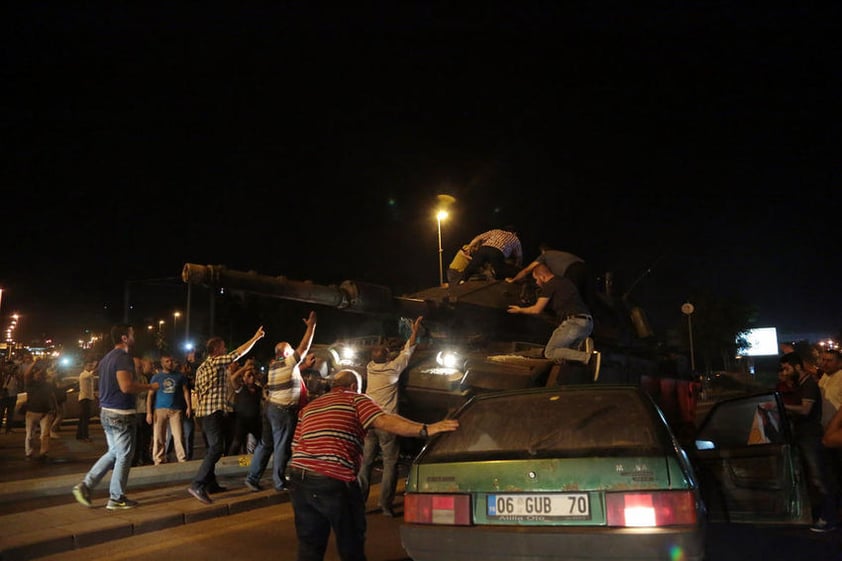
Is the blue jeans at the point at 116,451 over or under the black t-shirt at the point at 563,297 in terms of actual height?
under

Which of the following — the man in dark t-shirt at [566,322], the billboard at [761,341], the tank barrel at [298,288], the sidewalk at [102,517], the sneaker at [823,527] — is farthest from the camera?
the billboard at [761,341]

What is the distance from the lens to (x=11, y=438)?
15273 millimetres

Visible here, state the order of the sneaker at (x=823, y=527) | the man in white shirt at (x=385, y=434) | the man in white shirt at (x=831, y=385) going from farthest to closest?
the man in white shirt at (x=385, y=434) < the man in white shirt at (x=831, y=385) < the sneaker at (x=823, y=527)

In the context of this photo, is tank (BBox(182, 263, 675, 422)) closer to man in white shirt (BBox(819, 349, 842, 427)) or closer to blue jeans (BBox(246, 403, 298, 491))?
blue jeans (BBox(246, 403, 298, 491))

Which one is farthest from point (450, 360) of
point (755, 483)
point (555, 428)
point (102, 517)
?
point (102, 517)

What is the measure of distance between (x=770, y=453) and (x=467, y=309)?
15.2 ft

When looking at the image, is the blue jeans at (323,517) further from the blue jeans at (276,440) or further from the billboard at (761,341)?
the billboard at (761,341)

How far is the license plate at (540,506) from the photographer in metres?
3.88

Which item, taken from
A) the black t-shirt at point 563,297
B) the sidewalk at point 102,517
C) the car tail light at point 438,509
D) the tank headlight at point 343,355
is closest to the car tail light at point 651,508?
the car tail light at point 438,509

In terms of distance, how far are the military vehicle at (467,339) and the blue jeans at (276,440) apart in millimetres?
797

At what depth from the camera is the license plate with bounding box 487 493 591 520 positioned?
388cm

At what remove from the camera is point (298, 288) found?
297 inches

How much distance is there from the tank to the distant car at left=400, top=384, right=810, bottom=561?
2945 mm

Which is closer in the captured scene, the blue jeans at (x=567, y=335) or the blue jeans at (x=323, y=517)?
the blue jeans at (x=323, y=517)
